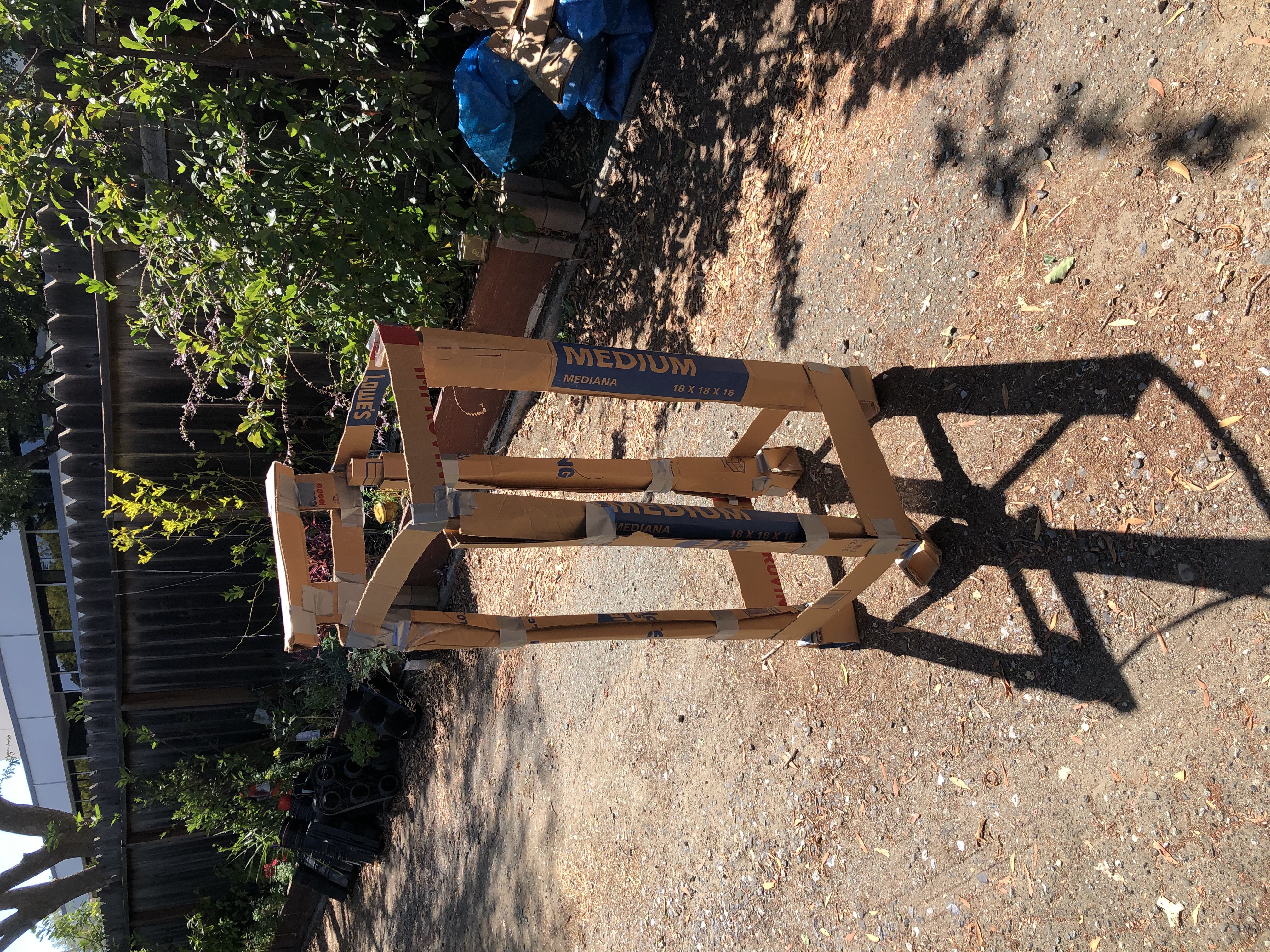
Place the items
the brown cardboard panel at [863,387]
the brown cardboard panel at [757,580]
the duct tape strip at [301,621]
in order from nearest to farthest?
the duct tape strip at [301,621] < the brown cardboard panel at [863,387] < the brown cardboard panel at [757,580]

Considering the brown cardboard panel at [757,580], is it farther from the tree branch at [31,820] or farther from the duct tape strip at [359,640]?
the tree branch at [31,820]

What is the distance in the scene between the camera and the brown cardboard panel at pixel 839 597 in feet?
10.1

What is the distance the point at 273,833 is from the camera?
8.98 m

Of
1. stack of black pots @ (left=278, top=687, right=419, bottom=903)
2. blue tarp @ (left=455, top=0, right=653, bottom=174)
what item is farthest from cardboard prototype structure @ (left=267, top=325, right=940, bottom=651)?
stack of black pots @ (left=278, top=687, right=419, bottom=903)

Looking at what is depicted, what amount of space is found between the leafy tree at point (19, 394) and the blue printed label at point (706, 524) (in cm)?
Answer: 1311

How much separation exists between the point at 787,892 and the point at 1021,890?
1.27 meters

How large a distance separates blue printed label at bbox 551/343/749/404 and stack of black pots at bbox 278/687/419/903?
6.39 m

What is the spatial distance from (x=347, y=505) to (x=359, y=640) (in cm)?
59

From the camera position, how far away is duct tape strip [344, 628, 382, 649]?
2.61 m

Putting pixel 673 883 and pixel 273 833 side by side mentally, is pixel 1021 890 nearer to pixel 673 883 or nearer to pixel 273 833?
pixel 673 883

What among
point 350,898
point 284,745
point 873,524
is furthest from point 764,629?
point 350,898

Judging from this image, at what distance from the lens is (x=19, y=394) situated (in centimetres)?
1288

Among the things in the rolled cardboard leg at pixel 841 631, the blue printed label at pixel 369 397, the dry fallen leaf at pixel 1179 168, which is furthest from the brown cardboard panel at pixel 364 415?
the dry fallen leaf at pixel 1179 168

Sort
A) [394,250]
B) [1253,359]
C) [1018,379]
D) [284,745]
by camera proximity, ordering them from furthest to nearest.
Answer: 1. [284,745]
2. [394,250]
3. [1018,379]
4. [1253,359]
